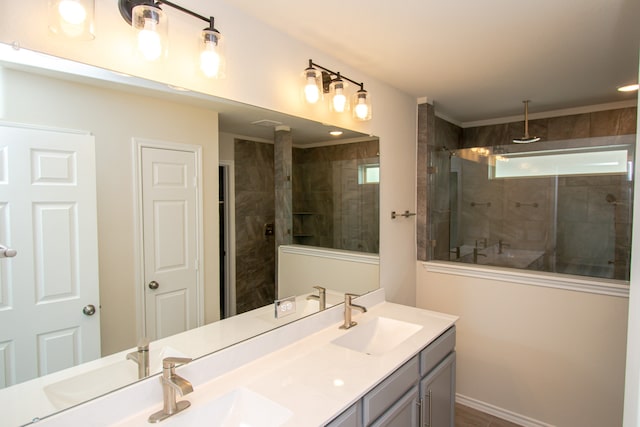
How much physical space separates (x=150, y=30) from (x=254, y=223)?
0.86 metres

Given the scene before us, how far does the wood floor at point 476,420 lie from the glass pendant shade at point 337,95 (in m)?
2.38

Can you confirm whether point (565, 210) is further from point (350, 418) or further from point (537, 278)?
point (350, 418)

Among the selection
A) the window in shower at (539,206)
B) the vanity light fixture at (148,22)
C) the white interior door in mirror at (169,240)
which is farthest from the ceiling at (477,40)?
the white interior door in mirror at (169,240)

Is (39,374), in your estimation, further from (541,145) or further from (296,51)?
(541,145)

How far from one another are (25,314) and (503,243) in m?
3.20

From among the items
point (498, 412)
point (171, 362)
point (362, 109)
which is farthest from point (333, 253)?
point (498, 412)

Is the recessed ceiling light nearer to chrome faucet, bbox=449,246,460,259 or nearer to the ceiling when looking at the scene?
the ceiling

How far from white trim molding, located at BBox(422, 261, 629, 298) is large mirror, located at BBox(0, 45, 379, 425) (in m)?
1.50

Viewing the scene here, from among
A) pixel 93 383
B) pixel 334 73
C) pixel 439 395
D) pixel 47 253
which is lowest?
pixel 439 395

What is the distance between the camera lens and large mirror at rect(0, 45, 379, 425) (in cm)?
99

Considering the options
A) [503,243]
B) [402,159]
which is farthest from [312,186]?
[503,243]

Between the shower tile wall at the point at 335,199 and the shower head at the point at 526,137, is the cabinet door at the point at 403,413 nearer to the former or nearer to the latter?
the shower tile wall at the point at 335,199

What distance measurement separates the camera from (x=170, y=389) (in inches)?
44.8

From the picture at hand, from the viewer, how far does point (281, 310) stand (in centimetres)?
173
